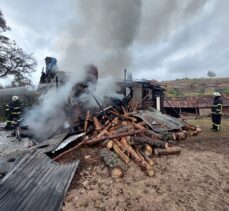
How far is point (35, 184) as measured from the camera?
410cm

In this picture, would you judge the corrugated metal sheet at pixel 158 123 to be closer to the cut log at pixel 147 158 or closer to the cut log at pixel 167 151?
the cut log at pixel 167 151

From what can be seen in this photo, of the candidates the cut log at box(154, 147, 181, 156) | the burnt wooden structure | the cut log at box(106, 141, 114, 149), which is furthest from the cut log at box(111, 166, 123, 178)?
the burnt wooden structure

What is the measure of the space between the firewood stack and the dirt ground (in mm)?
224

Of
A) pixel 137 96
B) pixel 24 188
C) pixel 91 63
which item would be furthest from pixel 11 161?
pixel 137 96

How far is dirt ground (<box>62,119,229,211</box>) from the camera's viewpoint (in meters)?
3.72

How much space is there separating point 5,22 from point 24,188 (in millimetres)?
19014

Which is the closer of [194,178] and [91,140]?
[194,178]

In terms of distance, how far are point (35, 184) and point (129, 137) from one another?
3.52 metres

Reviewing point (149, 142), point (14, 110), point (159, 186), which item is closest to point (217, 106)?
point (149, 142)

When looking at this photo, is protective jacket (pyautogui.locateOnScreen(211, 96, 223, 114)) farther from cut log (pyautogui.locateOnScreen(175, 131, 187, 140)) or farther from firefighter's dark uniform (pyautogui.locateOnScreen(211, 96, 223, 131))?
cut log (pyautogui.locateOnScreen(175, 131, 187, 140))

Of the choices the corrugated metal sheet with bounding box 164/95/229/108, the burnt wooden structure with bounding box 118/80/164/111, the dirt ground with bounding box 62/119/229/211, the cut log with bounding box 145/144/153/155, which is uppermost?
the burnt wooden structure with bounding box 118/80/164/111

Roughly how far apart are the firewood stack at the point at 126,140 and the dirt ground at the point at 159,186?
22 cm

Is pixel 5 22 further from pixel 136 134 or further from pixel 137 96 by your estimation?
pixel 136 134

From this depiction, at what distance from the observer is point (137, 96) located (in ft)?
43.6
